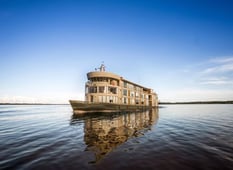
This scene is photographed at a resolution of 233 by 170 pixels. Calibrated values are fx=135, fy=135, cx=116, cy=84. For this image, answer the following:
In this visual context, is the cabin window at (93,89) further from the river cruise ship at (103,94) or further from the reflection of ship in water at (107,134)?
the reflection of ship in water at (107,134)

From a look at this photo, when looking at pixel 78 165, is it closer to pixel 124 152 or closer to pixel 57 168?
pixel 57 168

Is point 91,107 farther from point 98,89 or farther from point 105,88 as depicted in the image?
point 105,88

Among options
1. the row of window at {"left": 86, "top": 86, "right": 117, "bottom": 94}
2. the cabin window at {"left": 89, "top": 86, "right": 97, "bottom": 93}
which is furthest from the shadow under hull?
the cabin window at {"left": 89, "top": 86, "right": 97, "bottom": 93}

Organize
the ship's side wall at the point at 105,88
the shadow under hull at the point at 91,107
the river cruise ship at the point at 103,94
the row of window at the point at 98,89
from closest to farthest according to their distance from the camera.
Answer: the shadow under hull at the point at 91,107 < the river cruise ship at the point at 103,94 < the ship's side wall at the point at 105,88 < the row of window at the point at 98,89

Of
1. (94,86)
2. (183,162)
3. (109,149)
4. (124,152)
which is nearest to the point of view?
(183,162)

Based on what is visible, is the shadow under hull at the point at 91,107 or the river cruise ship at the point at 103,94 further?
the river cruise ship at the point at 103,94

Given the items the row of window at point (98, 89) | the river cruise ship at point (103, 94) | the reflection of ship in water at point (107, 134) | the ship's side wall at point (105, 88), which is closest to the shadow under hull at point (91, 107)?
the river cruise ship at point (103, 94)

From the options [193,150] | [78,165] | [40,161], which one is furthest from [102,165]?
[193,150]

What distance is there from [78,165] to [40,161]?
6.53 ft

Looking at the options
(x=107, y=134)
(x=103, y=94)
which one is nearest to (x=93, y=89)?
(x=103, y=94)

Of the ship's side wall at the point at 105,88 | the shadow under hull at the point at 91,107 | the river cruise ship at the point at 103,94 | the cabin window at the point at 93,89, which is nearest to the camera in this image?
the shadow under hull at the point at 91,107

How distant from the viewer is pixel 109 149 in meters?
7.98

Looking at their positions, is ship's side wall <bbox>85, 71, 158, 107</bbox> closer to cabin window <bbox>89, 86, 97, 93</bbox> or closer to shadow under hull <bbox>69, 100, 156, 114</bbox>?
cabin window <bbox>89, 86, 97, 93</bbox>

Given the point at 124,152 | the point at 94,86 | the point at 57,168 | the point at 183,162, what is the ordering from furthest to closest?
1. the point at 94,86
2. the point at 124,152
3. the point at 183,162
4. the point at 57,168
